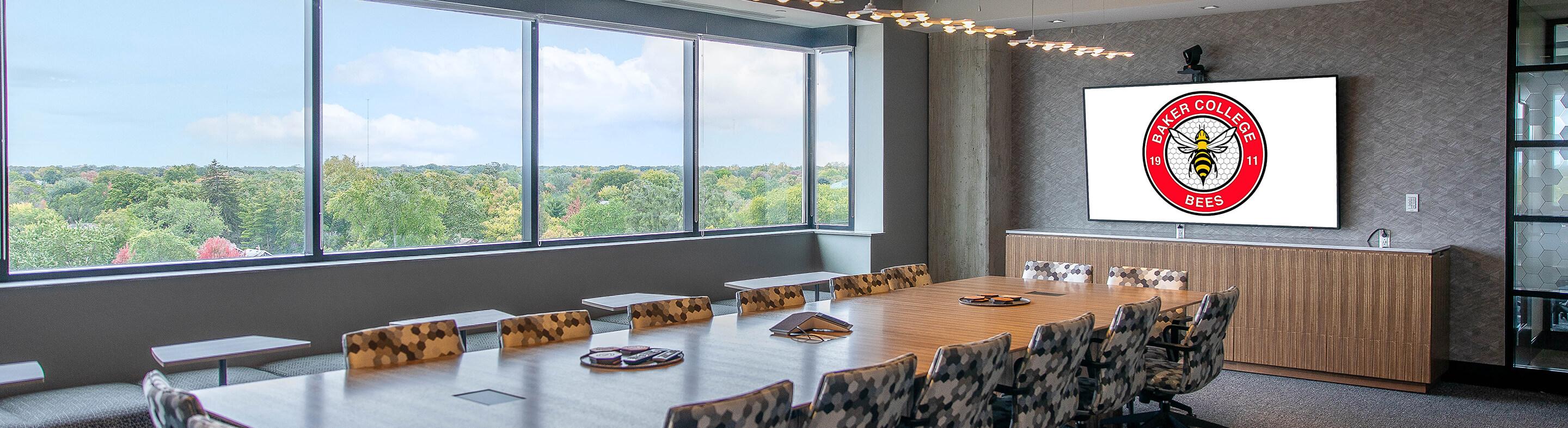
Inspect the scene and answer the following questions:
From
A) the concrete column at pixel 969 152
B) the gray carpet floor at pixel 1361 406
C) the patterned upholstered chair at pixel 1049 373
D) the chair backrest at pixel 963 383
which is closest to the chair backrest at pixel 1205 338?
the gray carpet floor at pixel 1361 406

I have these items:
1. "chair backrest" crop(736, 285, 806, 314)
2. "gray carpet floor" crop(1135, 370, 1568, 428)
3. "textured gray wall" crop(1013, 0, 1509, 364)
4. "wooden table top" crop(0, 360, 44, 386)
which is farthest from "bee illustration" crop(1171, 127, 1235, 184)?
"wooden table top" crop(0, 360, 44, 386)

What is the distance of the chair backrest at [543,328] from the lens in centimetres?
408

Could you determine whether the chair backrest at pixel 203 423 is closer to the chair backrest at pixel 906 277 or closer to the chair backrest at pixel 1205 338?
the chair backrest at pixel 1205 338

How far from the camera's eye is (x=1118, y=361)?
4508 mm

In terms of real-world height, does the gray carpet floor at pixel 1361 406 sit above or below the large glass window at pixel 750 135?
below

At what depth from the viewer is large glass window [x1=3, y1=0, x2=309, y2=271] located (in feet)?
17.1

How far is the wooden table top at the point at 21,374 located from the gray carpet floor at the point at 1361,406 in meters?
5.45

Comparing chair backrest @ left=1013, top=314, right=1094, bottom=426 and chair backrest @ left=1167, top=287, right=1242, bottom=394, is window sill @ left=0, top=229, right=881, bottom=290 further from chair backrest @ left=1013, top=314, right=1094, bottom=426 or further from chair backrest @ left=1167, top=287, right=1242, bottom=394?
chair backrest @ left=1013, top=314, right=1094, bottom=426

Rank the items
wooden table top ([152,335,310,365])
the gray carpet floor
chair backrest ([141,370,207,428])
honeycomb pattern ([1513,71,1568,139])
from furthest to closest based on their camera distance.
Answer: honeycomb pattern ([1513,71,1568,139]) < the gray carpet floor < wooden table top ([152,335,310,365]) < chair backrest ([141,370,207,428])

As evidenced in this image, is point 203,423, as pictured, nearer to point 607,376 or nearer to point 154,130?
point 607,376

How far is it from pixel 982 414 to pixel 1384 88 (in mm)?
5068

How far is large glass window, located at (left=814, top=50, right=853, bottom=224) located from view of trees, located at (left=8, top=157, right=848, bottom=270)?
0.91m

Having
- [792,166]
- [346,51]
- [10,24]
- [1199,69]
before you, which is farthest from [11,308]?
[1199,69]

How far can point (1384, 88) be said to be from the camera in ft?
23.5
